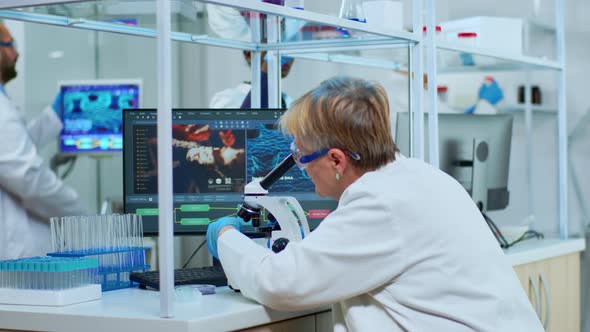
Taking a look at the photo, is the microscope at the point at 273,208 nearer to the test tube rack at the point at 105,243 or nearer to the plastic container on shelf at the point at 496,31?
the test tube rack at the point at 105,243

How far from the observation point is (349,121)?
5.67 ft

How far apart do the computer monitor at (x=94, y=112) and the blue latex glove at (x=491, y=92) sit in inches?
69.0

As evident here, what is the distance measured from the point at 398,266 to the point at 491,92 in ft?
10.4

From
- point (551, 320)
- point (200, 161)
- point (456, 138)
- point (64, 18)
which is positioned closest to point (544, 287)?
point (551, 320)

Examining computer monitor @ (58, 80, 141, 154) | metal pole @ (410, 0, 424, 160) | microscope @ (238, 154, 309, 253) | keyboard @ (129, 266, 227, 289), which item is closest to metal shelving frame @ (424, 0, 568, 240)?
metal pole @ (410, 0, 424, 160)

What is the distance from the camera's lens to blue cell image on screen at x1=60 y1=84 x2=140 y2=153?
449cm

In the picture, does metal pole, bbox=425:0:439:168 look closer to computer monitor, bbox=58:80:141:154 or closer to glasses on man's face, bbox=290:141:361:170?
glasses on man's face, bbox=290:141:361:170

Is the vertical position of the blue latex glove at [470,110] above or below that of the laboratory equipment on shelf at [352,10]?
below

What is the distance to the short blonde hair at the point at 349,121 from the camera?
1731 mm

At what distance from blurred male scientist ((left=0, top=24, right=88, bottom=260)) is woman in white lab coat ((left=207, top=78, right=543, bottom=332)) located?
1285mm

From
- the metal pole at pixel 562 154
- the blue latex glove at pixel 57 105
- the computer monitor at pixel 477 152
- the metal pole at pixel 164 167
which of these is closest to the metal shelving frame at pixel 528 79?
the metal pole at pixel 562 154

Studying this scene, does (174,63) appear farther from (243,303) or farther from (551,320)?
(243,303)

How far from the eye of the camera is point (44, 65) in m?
4.90

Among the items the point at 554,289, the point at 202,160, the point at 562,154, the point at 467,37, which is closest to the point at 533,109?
the point at 562,154
